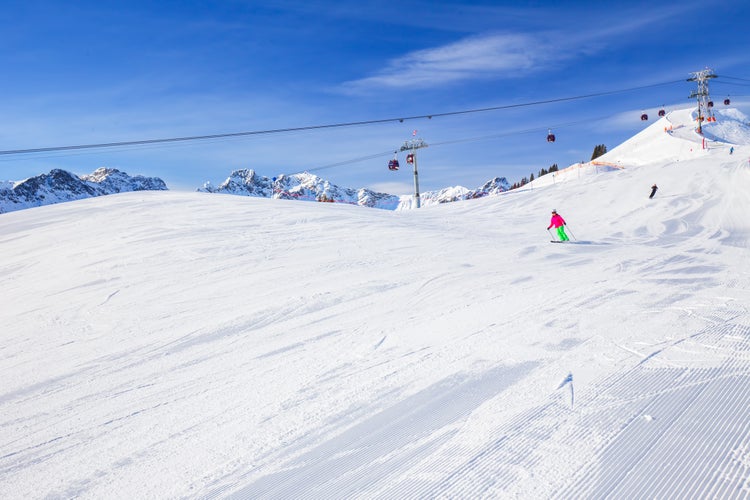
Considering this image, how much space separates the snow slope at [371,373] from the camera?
11.4 feet

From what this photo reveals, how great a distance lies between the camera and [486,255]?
1306 centimetres

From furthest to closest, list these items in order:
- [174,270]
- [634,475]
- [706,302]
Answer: [174,270] → [706,302] → [634,475]

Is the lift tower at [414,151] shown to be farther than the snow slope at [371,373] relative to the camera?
Yes

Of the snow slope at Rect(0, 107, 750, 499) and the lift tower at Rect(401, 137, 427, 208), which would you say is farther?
the lift tower at Rect(401, 137, 427, 208)

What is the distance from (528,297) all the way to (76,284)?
32.2 feet

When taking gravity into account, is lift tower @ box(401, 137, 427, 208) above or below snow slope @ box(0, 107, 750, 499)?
above

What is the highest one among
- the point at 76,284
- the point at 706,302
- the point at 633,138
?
the point at 633,138

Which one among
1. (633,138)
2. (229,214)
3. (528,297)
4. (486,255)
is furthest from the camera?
(633,138)

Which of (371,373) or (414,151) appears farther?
(414,151)

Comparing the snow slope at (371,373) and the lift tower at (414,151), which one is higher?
the lift tower at (414,151)

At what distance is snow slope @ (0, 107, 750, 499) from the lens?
3486 mm

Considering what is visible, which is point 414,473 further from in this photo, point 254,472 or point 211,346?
point 211,346

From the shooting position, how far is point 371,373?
5.30 meters

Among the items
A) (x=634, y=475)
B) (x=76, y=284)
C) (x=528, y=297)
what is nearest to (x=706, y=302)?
(x=528, y=297)
